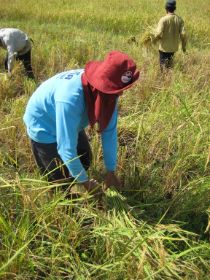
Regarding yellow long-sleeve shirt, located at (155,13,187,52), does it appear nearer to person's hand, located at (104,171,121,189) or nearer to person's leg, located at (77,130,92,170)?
person's leg, located at (77,130,92,170)

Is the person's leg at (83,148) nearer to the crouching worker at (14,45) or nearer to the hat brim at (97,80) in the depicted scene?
the hat brim at (97,80)

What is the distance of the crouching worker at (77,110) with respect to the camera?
1769 millimetres

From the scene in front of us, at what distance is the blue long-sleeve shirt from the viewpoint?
1.86 m

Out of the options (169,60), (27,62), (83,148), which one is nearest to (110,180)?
(83,148)

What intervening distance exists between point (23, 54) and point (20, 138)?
1.91 m

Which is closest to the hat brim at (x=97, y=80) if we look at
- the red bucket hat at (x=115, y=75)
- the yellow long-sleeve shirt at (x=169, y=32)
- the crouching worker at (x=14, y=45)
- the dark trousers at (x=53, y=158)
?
the red bucket hat at (x=115, y=75)

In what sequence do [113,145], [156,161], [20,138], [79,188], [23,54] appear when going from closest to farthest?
[79,188] → [113,145] → [156,161] → [20,138] → [23,54]

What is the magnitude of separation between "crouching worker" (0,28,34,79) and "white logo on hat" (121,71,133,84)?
2.86 m

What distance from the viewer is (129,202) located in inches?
94.3

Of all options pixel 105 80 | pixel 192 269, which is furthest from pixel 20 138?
pixel 192 269

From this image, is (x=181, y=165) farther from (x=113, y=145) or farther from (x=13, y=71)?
(x=13, y=71)

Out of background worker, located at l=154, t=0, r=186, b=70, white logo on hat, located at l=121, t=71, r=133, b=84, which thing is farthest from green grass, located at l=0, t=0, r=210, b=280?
white logo on hat, located at l=121, t=71, r=133, b=84

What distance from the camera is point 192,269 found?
1860 mm

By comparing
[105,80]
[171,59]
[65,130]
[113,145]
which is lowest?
[171,59]
